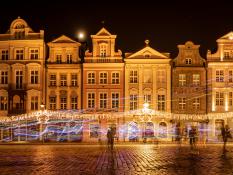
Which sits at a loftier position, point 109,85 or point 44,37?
point 44,37

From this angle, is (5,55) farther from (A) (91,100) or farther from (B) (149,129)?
(B) (149,129)

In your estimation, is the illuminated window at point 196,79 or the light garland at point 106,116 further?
the illuminated window at point 196,79

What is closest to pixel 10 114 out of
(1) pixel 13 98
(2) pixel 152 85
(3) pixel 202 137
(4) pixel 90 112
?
(1) pixel 13 98

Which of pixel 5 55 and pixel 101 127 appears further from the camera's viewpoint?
pixel 5 55

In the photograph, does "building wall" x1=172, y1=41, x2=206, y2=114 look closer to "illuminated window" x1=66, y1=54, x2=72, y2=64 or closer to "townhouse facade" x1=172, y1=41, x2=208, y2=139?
"townhouse facade" x1=172, y1=41, x2=208, y2=139

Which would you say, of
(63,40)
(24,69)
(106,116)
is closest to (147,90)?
(106,116)

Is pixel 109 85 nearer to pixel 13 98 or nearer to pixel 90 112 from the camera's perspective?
pixel 90 112

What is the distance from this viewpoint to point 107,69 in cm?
6066

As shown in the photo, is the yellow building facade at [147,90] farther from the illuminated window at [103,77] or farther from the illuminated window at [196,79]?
the illuminated window at [196,79]

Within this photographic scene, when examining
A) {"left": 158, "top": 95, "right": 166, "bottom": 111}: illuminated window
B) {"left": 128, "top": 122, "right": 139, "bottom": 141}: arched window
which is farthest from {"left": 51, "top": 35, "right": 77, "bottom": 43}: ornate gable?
{"left": 158, "top": 95, "right": 166, "bottom": 111}: illuminated window

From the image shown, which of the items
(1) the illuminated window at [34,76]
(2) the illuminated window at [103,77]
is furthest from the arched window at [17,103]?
(2) the illuminated window at [103,77]

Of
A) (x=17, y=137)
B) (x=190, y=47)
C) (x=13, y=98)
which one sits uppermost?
(x=190, y=47)

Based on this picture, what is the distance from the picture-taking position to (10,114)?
6053 cm

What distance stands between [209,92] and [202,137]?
560 cm
